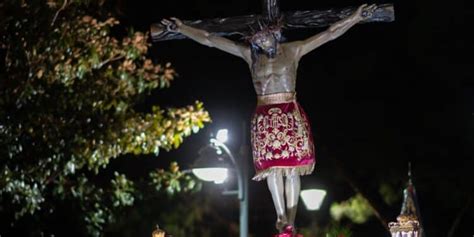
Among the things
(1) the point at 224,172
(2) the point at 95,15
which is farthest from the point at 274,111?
(2) the point at 95,15

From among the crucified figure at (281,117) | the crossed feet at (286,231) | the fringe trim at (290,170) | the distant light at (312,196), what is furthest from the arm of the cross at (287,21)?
the distant light at (312,196)

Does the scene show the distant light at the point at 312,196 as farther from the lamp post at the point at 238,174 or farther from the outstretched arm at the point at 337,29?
the outstretched arm at the point at 337,29

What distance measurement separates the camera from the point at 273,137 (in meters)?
8.45

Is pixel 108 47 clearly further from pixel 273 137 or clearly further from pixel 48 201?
pixel 273 137

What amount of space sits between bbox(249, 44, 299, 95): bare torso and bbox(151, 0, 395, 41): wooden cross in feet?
1.06

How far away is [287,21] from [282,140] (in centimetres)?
108

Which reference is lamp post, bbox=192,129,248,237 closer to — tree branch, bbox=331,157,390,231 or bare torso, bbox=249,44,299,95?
tree branch, bbox=331,157,390,231

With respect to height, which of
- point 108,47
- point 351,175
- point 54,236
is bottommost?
point 54,236

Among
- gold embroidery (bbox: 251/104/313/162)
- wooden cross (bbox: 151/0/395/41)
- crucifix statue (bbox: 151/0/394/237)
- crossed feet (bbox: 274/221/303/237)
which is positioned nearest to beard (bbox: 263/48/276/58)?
crucifix statue (bbox: 151/0/394/237)

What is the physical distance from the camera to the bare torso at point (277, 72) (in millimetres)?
8516

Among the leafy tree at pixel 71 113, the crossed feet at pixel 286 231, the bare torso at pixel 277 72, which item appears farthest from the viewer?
the leafy tree at pixel 71 113

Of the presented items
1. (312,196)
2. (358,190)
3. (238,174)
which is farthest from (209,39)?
(358,190)

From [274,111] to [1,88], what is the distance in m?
6.34

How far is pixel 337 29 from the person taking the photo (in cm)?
855
